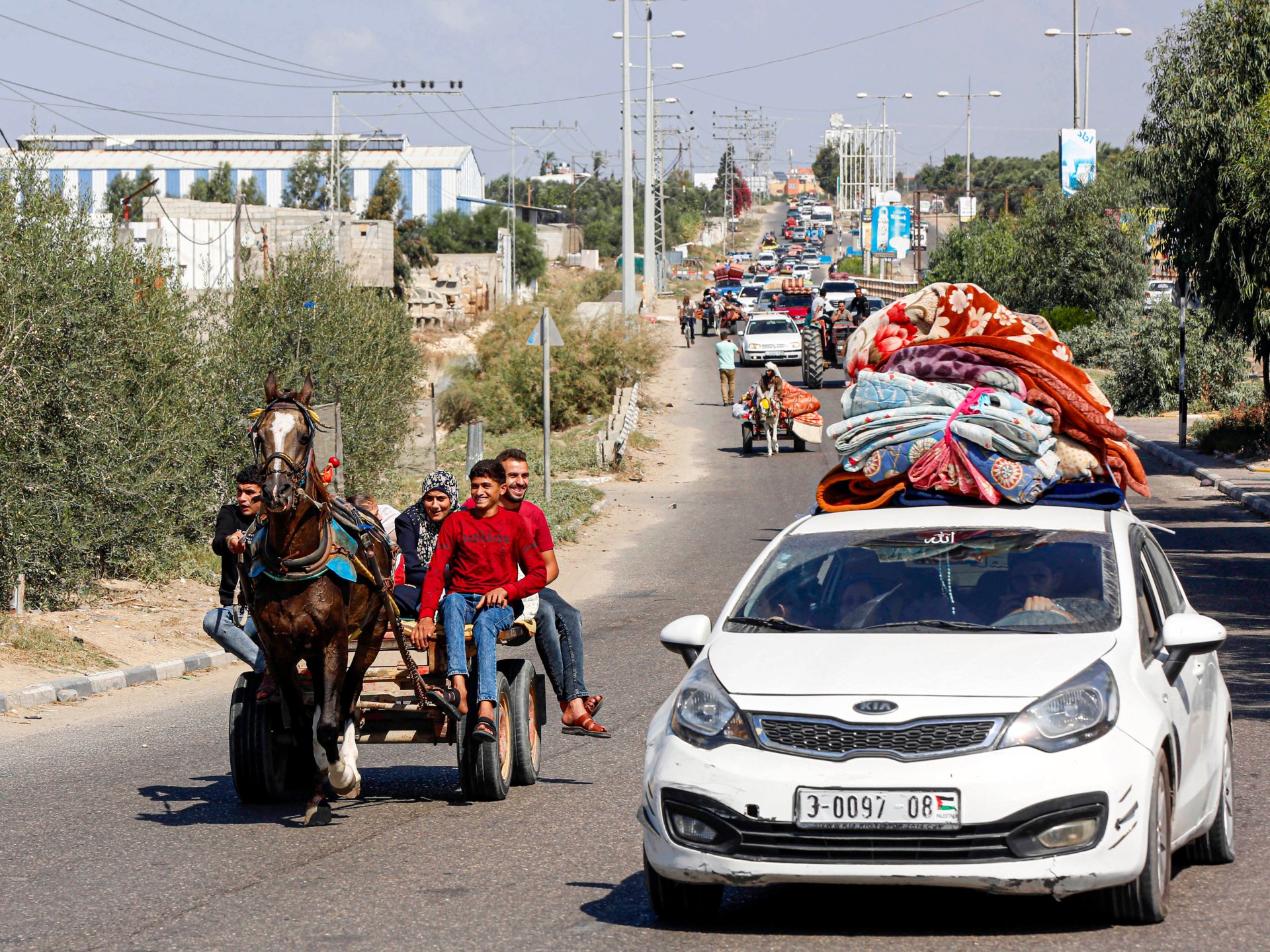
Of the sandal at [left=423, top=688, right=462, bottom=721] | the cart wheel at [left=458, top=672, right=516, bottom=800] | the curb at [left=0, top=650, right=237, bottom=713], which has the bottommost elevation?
the curb at [left=0, top=650, right=237, bottom=713]

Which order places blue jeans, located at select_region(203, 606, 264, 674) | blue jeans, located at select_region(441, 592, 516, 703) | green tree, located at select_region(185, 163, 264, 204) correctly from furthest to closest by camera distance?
green tree, located at select_region(185, 163, 264, 204)
blue jeans, located at select_region(203, 606, 264, 674)
blue jeans, located at select_region(441, 592, 516, 703)

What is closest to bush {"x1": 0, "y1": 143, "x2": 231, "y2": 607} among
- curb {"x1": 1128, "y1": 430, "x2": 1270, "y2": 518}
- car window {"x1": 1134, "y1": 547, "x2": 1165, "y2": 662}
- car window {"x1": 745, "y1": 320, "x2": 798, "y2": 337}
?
car window {"x1": 1134, "y1": 547, "x2": 1165, "y2": 662}

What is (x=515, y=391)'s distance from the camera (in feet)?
147

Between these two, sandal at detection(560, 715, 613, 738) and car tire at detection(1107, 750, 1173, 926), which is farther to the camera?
sandal at detection(560, 715, 613, 738)

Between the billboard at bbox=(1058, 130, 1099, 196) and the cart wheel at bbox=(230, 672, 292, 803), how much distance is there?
159 ft

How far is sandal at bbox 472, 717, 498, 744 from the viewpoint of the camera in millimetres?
8352

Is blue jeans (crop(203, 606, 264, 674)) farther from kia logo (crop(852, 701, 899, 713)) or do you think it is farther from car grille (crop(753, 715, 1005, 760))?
kia logo (crop(852, 701, 899, 713))

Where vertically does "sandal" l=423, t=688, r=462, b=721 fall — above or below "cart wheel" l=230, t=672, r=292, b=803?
above

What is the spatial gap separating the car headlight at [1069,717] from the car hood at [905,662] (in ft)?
0.17

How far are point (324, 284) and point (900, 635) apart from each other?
26.1m

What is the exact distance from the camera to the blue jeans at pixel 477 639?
334 inches

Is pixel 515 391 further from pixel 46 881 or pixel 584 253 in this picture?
pixel 584 253

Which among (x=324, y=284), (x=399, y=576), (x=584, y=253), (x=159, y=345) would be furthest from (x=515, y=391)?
(x=584, y=253)

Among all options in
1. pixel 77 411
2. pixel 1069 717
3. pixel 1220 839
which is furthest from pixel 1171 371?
pixel 1069 717
